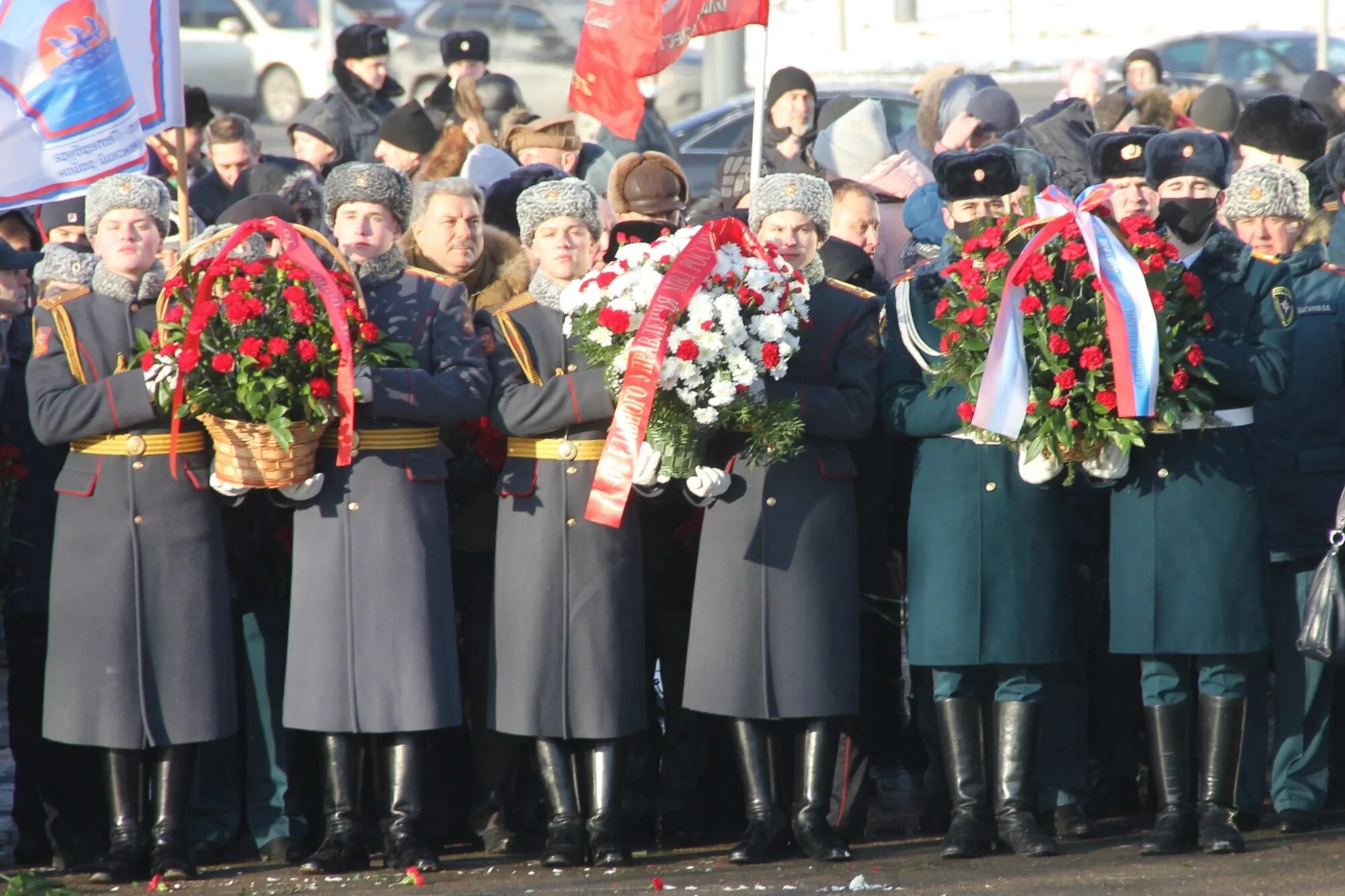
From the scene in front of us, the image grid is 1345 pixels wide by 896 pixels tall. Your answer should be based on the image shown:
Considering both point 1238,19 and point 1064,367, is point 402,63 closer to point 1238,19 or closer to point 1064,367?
point 1238,19

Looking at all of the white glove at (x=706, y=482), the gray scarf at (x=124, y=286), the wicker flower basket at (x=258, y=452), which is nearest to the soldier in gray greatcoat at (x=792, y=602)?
the white glove at (x=706, y=482)

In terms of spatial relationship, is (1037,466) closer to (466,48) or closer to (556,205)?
(556,205)

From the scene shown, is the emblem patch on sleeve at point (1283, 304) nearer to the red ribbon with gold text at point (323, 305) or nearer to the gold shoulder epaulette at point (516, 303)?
the gold shoulder epaulette at point (516, 303)

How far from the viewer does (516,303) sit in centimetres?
659

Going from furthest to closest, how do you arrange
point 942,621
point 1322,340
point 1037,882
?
point 1322,340
point 942,621
point 1037,882

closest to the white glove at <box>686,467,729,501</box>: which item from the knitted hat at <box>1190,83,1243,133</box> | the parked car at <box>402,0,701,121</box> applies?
the knitted hat at <box>1190,83,1243,133</box>

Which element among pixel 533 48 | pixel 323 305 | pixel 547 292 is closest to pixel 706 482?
pixel 547 292

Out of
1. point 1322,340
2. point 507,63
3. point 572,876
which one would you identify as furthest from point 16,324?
point 507,63

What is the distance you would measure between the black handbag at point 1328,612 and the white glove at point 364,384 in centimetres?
288

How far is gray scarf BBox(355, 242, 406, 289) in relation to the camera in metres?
6.49

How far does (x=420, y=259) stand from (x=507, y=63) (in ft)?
61.9

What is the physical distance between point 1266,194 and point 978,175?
3.02 ft

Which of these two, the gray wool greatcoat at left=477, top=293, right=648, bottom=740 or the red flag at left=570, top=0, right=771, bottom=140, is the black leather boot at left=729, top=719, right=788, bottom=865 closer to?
the gray wool greatcoat at left=477, top=293, right=648, bottom=740

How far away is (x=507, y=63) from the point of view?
83.6 feet
